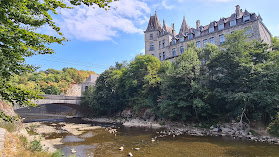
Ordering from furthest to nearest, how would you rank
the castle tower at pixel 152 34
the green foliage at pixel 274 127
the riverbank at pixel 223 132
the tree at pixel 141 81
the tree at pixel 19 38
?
the castle tower at pixel 152 34, the tree at pixel 141 81, the green foliage at pixel 274 127, the riverbank at pixel 223 132, the tree at pixel 19 38

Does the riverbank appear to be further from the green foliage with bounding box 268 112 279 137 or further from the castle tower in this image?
the castle tower

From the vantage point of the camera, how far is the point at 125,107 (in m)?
41.1

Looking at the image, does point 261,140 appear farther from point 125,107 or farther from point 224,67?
point 125,107

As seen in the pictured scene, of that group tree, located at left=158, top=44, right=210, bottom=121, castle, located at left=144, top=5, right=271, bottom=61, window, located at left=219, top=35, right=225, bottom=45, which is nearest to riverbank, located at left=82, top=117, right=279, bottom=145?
tree, located at left=158, top=44, right=210, bottom=121

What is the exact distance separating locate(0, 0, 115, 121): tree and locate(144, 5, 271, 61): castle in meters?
34.6

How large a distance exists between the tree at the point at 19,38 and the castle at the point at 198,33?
34604 mm

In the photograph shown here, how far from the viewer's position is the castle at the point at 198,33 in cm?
3438

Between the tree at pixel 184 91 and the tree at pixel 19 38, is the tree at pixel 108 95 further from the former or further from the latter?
the tree at pixel 19 38

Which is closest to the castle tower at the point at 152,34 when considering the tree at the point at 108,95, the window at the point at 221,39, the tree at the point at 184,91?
the tree at the point at 108,95

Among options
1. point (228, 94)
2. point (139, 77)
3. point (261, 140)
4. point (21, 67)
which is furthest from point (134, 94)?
point (21, 67)

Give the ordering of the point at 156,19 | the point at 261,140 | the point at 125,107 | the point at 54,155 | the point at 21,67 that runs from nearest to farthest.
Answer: the point at 21,67
the point at 54,155
the point at 261,140
the point at 125,107
the point at 156,19

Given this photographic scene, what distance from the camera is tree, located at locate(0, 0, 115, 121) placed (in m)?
4.55

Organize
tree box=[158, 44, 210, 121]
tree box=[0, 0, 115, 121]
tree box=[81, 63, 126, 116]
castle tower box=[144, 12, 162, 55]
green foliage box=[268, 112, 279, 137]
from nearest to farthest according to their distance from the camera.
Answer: tree box=[0, 0, 115, 121] → green foliage box=[268, 112, 279, 137] → tree box=[158, 44, 210, 121] → tree box=[81, 63, 126, 116] → castle tower box=[144, 12, 162, 55]

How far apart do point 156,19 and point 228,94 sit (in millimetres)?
36778
